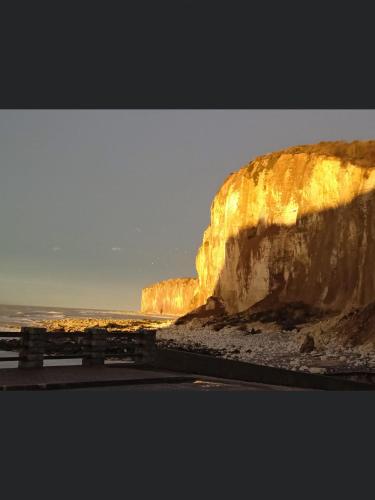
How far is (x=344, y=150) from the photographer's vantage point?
60.2 meters

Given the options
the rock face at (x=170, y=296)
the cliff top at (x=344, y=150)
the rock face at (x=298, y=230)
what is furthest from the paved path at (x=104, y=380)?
the rock face at (x=170, y=296)

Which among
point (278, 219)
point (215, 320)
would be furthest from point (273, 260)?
point (215, 320)

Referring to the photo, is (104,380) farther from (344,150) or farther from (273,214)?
(344,150)

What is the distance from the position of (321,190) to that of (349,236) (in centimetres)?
690

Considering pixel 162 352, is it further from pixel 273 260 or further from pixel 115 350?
pixel 273 260

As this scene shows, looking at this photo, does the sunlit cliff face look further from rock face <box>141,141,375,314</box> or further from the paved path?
the paved path

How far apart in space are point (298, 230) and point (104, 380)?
46.5 m

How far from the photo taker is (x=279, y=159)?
64.9 metres

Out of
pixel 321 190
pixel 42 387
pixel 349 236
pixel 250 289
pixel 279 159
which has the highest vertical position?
pixel 279 159

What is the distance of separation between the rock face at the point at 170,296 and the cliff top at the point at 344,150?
74.9 m

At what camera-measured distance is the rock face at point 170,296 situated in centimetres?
14462

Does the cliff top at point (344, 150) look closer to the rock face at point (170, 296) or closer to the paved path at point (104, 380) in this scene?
the paved path at point (104, 380)

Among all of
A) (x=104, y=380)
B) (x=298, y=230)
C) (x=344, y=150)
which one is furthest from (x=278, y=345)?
(x=344, y=150)

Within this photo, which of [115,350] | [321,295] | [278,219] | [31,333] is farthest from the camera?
[278,219]
